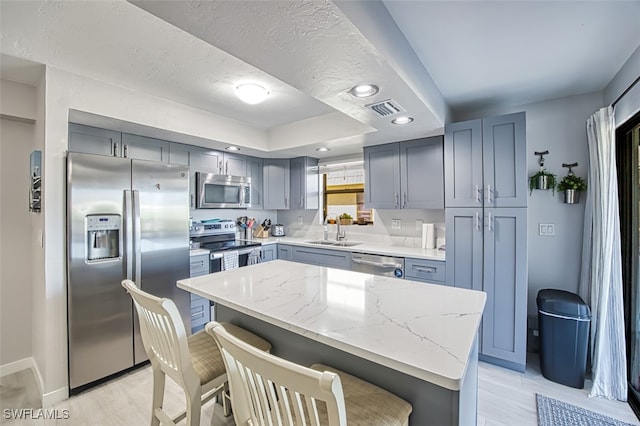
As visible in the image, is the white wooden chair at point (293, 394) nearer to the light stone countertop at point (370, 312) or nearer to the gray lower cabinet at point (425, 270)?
the light stone countertop at point (370, 312)

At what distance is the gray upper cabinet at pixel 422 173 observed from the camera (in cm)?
294

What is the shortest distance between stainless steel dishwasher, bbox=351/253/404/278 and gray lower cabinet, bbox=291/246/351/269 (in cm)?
11

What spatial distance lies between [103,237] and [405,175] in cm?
298

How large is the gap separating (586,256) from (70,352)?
14.0 ft

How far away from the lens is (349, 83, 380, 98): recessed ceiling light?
5.64 feet

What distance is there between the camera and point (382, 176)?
11.1 ft

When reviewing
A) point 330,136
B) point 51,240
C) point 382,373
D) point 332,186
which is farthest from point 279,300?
point 332,186

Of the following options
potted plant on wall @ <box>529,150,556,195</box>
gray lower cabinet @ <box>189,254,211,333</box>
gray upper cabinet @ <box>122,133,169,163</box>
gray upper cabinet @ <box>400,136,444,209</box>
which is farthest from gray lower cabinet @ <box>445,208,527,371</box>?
gray upper cabinet @ <box>122,133,169,163</box>

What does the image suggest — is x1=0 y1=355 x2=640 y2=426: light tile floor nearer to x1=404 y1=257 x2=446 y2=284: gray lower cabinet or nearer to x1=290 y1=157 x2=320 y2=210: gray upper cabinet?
x1=404 y1=257 x2=446 y2=284: gray lower cabinet

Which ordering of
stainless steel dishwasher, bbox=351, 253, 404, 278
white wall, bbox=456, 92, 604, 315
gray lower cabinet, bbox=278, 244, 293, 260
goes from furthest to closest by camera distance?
gray lower cabinet, bbox=278, 244, 293, 260
stainless steel dishwasher, bbox=351, 253, 404, 278
white wall, bbox=456, 92, 604, 315

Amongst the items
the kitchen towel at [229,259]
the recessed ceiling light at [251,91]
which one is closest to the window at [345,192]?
the kitchen towel at [229,259]

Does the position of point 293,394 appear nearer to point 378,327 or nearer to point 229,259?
point 378,327

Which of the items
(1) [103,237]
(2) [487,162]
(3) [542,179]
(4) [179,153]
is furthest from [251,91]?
(3) [542,179]

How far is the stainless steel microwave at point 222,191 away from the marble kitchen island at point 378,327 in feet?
6.02
